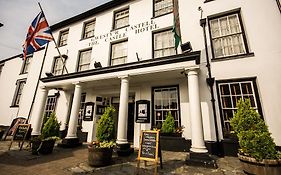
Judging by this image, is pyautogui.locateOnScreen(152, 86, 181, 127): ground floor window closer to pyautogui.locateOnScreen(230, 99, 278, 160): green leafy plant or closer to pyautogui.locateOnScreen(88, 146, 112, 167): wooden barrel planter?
pyautogui.locateOnScreen(230, 99, 278, 160): green leafy plant

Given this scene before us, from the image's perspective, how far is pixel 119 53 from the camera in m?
9.59

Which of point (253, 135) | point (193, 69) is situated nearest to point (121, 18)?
point (193, 69)

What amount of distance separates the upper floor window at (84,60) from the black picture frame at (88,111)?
9.25 ft

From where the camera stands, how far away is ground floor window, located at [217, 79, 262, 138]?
19.7 feet

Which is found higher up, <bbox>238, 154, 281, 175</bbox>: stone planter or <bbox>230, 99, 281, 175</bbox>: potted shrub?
<bbox>230, 99, 281, 175</bbox>: potted shrub

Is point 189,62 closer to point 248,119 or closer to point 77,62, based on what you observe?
point 248,119

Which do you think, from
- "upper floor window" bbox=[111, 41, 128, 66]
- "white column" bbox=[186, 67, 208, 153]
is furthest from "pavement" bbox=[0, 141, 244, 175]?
"upper floor window" bbox=[111, 41, 128, 66]

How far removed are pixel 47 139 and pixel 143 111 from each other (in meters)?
4.63

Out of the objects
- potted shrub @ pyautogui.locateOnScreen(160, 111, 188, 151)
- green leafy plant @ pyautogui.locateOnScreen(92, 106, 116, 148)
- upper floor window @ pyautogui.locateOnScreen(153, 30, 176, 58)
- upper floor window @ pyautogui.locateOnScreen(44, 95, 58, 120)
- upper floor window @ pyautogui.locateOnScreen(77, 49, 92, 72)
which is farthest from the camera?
upper floor window @ pyautogui.locateOnScreen(44, 95, 58, 120)

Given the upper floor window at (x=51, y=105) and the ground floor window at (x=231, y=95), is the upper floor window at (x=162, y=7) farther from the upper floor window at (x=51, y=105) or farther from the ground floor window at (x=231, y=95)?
the upper floor window at (x=51, y=105)

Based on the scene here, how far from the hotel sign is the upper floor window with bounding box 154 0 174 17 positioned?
881 millimetres

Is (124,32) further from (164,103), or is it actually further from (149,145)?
(149,145)

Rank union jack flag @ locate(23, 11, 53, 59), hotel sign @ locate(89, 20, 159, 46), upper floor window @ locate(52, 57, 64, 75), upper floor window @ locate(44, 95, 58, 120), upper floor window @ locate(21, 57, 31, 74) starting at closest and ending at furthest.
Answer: hotel sign @ locate(89, 20, 159, 46) < union jack flag @ locate(23, 11, 53, 59) < upper floor window @ locate(44, 95, 58, 120) < upper floor window @ locate(52, 57, 64, 75) < upper floor window @ locate(21, 57, 31, 74)

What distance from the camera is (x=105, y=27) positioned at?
10633 millimetres
